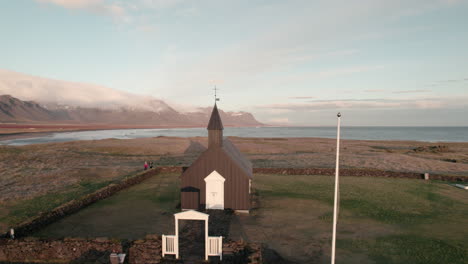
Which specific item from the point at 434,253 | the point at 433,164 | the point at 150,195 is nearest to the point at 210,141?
the point at 150,195

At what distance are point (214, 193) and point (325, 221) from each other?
8.47 metres

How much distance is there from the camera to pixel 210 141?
21594mm

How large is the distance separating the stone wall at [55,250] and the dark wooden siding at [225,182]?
8.08m

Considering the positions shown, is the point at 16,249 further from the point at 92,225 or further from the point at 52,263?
the point at 92,225

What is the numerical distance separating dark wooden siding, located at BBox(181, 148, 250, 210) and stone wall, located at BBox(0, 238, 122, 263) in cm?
808

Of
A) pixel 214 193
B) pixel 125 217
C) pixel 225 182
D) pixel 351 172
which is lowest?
pixel 125 217

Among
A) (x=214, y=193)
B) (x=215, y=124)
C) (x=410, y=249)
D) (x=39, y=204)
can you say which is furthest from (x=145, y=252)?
(x=39, y=204)

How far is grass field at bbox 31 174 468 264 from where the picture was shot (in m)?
14.4

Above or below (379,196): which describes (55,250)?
above

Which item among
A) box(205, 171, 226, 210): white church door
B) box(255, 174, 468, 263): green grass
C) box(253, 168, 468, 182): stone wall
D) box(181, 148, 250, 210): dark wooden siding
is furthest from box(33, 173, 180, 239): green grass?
box(253, 168, 468, 182): stone wall

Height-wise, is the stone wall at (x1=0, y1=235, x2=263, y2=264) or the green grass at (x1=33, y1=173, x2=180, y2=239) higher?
the stone wall at (x1=0, y1=235, x2=263, y2=264)

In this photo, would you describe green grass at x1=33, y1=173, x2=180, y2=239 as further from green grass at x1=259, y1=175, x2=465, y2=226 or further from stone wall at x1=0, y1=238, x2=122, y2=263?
green grass at x1=259, y1=175, x2=465, y2=226

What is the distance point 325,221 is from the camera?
18.9 metres

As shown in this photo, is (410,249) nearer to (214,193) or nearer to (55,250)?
(214,193)
